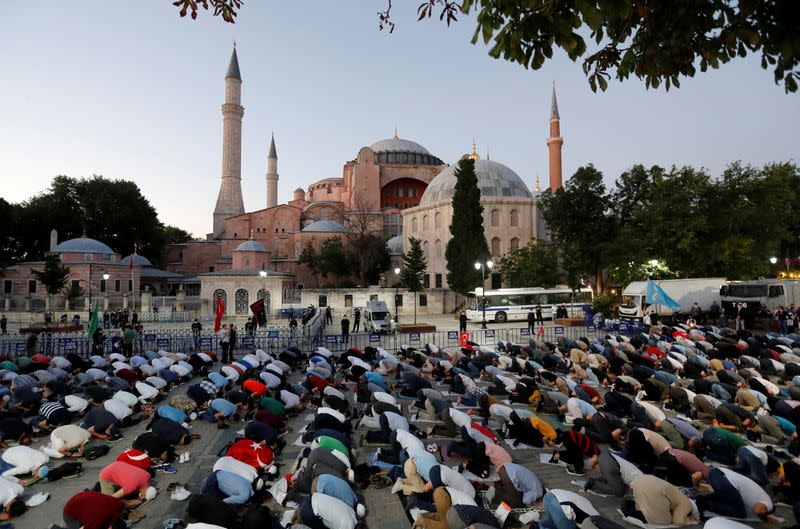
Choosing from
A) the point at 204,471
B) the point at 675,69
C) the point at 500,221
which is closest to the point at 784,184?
the point at 500,221

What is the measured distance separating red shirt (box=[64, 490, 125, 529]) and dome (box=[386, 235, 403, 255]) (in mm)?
42549

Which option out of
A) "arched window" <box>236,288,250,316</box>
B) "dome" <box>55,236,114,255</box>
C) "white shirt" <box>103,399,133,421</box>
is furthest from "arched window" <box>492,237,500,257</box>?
"white shirt" <box>103,399,133,421</box>

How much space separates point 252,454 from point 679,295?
81.2 feet

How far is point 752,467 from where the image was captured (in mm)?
6094

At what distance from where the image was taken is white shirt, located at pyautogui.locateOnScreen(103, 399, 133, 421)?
8.85 meters

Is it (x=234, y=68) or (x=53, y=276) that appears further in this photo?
(x=234, y=68)

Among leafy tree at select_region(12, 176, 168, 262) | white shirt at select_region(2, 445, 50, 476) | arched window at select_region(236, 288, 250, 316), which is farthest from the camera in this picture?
leafy tree at select_region(12, 176, 168, 262)

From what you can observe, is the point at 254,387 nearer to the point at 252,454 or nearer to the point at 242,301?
the point at 252,454

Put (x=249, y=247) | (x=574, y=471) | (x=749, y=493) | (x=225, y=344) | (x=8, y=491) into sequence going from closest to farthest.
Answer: (x=749, y=493) < (x=8, y=491) < (x=574, y=471) < (x=225, y=344) < (x=249, y=247)

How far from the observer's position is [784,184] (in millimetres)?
27750

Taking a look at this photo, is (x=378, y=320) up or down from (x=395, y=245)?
down

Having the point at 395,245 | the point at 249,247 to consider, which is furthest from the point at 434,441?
the point at 395,245

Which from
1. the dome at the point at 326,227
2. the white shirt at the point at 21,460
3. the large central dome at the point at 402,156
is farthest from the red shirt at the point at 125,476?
the large central dome at the point at 402,156

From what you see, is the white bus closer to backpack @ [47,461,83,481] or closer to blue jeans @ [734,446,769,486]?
blue jeans @ [734,446,769,486]
